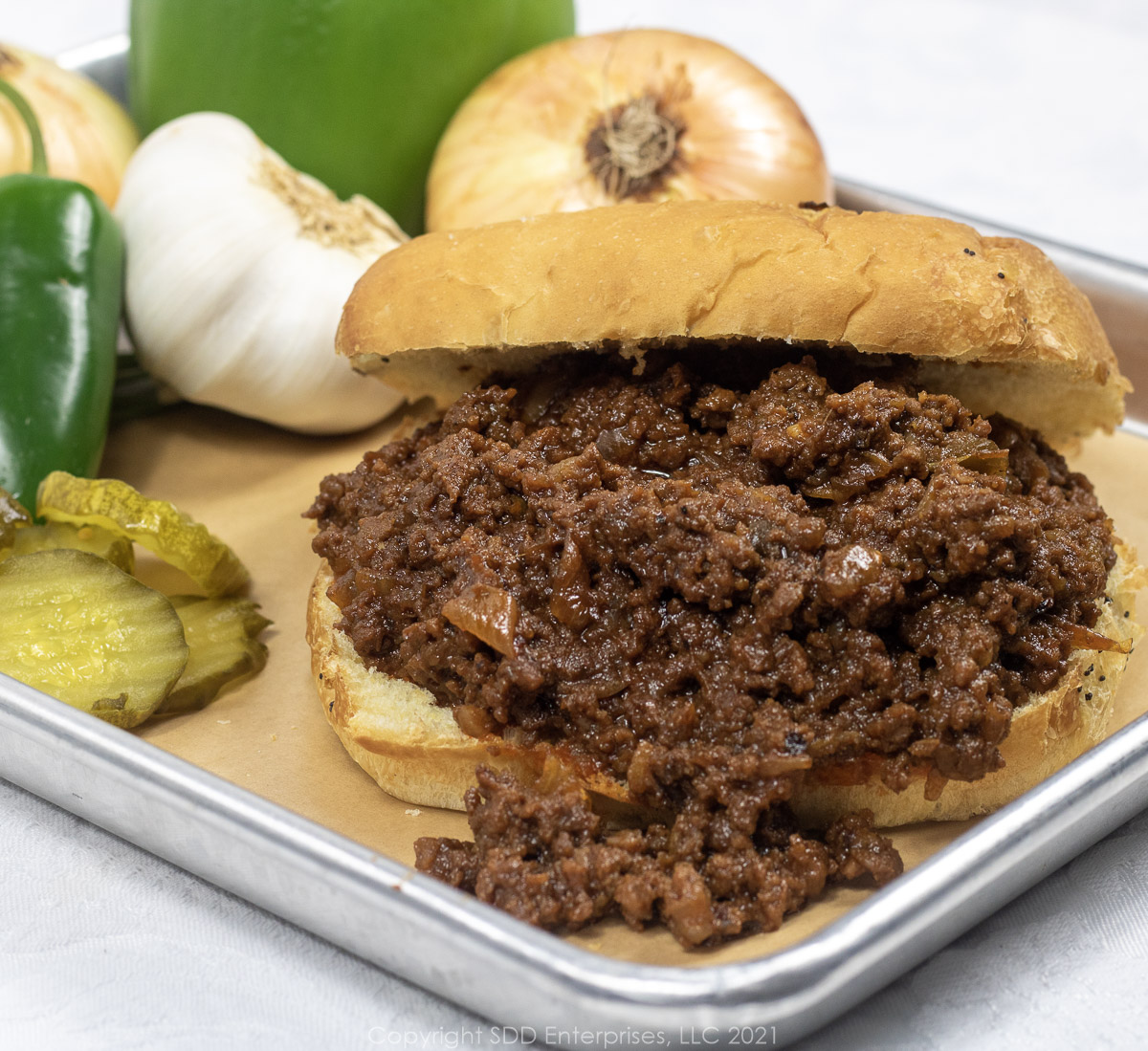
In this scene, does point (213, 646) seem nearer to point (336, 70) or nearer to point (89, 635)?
point (89, 635)

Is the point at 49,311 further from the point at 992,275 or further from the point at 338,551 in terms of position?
the point at 992,275

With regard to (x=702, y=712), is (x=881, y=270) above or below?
above

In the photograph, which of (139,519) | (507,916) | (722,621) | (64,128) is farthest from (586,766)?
(64,128)

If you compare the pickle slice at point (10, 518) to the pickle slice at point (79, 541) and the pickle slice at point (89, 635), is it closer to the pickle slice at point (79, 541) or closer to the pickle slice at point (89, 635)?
the pickle slice at point (79, 541)

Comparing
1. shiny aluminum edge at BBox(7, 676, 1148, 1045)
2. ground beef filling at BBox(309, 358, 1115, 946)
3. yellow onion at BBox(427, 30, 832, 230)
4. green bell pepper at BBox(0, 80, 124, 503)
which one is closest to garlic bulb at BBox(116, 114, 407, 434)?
green bell pepper at BBox(0, 80, 124, 503)

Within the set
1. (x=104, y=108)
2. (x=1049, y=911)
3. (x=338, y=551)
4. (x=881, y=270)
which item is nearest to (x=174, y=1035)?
(x=338, y=551)

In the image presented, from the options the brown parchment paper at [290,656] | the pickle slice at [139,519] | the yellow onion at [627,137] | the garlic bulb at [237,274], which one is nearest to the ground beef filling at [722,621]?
the brown parchment paper at [290,656]
